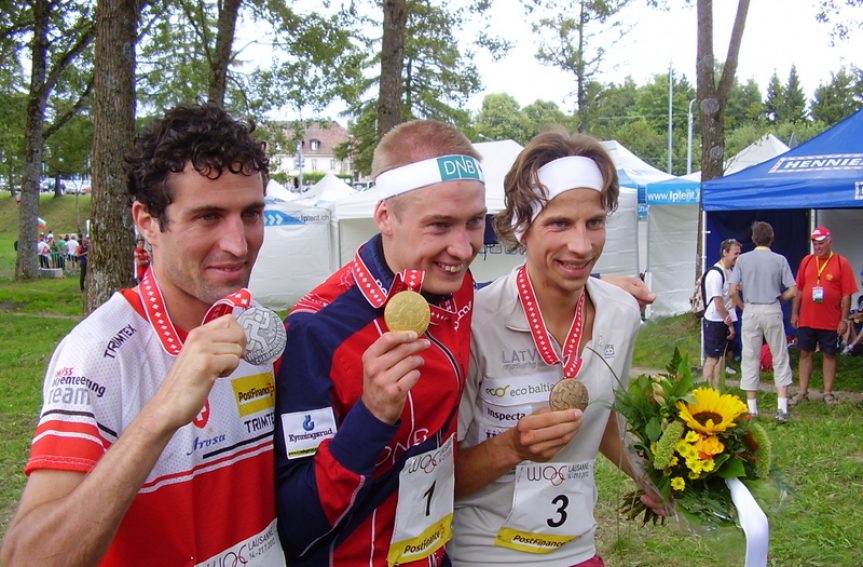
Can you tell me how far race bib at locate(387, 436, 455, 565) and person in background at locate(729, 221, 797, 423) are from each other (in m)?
7.46

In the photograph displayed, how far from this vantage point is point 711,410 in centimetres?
223

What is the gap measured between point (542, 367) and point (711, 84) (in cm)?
1196

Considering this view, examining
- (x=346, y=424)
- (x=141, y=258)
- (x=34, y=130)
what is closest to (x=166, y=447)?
(x=346, y=424)

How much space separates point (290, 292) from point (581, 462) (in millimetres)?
17333

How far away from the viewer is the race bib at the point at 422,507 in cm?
205

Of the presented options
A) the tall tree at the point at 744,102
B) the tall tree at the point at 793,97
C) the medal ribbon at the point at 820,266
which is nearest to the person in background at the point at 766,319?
the medal ribbon at the point at 820,266

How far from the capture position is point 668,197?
15414 millimetres

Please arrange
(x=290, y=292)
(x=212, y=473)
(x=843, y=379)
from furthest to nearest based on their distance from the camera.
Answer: (x=290, y=292)
(x=843, y=379)
(x=212, y=473)

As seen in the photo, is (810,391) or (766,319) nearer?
(766,319)

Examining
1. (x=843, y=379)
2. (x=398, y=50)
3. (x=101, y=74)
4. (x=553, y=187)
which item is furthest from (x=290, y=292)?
(x=553, y=187)

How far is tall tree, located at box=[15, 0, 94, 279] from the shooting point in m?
20.4

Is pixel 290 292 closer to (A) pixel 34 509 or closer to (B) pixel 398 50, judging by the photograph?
(B) pixel 398 50

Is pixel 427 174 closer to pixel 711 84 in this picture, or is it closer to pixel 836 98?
pixel 711 84

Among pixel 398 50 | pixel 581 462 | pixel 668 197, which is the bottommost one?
pixel 581 462
